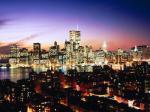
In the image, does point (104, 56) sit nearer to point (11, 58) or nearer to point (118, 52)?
point (118, 52)

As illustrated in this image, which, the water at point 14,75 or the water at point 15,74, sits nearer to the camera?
the water at point 14,75

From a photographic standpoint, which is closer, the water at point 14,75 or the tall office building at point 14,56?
the water at point 14,75

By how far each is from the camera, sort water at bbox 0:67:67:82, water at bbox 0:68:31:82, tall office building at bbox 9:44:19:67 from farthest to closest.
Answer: tall office building at bbox 9:44:19:67
water at bbox 0:67:67:82
water at bbox 0:68:31:82

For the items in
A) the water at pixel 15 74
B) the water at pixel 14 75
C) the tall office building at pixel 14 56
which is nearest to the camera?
the water at pixel 14 75

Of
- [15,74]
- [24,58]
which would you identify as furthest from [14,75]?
[24,58]

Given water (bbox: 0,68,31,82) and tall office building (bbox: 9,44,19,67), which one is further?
tall office building (bbox: 9,44,19,67)

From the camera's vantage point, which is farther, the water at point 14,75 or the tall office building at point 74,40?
the tall office building at point 74,40

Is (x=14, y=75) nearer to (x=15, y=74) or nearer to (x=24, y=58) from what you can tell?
(x=15, y=74)

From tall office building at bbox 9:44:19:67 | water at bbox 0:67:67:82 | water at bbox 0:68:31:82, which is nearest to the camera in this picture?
water at bbox 0:68:31:82

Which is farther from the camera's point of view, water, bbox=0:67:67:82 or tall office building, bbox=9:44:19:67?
tall office building, bbox=9:44:19:67

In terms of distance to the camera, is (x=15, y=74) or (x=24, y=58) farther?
(x=24, y=58)

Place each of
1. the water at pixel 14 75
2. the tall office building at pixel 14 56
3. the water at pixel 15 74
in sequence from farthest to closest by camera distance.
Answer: the tall office building at pixel 14 56 < the water at pixel 15 74 < the water at pixel 14 75

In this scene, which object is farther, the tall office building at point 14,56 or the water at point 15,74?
the tall office building at point 14,56
